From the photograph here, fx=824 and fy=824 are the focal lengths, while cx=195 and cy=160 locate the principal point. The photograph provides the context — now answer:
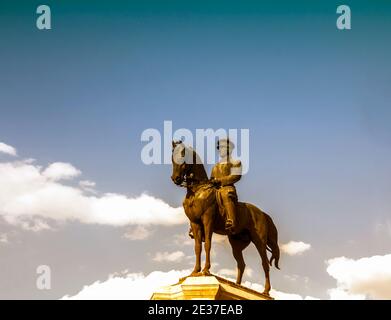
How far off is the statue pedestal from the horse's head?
2459 millimetres

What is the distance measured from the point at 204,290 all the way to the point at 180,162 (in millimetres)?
3212

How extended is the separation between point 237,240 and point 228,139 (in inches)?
106

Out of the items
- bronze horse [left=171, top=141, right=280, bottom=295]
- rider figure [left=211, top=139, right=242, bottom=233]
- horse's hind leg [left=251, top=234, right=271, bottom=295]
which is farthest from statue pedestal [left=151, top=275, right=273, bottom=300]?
rider figure [left=211, top=139, right=242, bottom=233]

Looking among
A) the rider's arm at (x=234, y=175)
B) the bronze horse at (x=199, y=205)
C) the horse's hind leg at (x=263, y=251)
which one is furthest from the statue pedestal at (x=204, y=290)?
the rider's arm at (x=234, y=175)

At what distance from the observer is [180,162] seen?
66.6 feet

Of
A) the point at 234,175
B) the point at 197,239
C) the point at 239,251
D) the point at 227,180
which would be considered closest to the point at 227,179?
the point at 227,180

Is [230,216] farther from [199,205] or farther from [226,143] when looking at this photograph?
[226,143]

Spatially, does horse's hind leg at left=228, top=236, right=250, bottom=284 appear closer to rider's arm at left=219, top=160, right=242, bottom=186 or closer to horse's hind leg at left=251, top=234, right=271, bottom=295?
horse's hind leg at left=251, top=234, right=271, bottom=295

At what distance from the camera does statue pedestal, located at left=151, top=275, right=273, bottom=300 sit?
1927 cm

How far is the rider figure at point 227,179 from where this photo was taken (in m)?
20.4

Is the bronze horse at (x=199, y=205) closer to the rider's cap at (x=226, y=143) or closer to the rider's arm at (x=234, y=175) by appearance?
the rider's arm at (x=234, y=175)
